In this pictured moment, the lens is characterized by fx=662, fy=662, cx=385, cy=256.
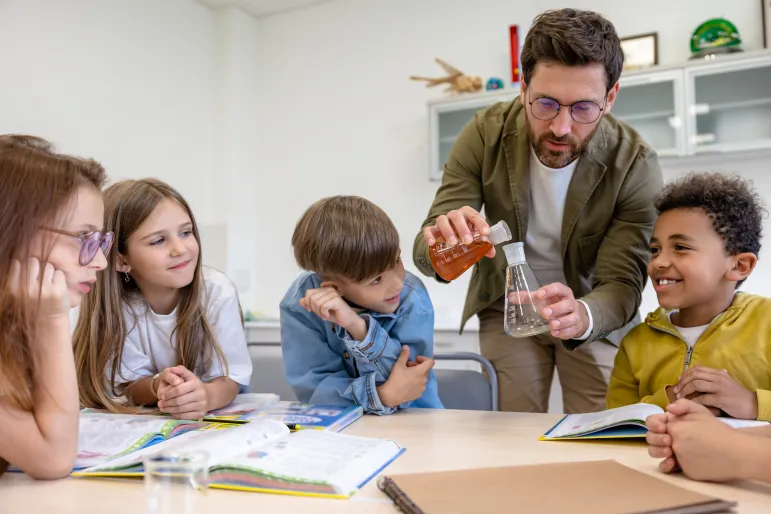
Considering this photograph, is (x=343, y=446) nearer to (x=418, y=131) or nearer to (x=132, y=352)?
(x=132, y=352)

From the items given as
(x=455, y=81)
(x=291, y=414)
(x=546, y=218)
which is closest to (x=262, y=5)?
(x=455, y=81)

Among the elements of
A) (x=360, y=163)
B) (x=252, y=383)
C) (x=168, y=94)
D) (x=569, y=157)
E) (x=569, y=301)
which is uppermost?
(x=168, y=94)

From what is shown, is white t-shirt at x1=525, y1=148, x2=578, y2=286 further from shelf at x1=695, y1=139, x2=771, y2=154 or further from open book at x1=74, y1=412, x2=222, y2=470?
shelf at x1=695, y1=139, x2=771, y2=154

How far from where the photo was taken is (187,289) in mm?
1585

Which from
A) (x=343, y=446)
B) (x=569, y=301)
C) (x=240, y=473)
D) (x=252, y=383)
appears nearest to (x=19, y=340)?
(x=240, y=473)

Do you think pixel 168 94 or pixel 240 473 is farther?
pixel 168 94

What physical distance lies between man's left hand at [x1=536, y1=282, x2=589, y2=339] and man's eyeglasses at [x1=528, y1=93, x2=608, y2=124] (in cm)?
42

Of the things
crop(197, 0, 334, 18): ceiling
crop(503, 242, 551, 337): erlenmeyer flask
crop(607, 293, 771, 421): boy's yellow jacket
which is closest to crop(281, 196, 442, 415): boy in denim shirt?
crop(503, 242, 551, 337): erlenmeyer flask

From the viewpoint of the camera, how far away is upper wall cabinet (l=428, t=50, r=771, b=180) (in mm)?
2953

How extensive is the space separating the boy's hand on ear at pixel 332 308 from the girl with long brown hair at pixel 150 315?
284 millimetres

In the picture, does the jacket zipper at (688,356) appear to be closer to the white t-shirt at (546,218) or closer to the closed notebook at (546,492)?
the white t-shirt at (546,218)

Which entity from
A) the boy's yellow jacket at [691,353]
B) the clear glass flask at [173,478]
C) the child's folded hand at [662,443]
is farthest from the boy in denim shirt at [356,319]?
the clear glass flask at [173,478]

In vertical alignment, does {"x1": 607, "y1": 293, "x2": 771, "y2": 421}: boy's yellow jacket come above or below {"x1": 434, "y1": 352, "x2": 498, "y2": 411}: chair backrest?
above

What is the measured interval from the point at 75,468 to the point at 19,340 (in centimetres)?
19
